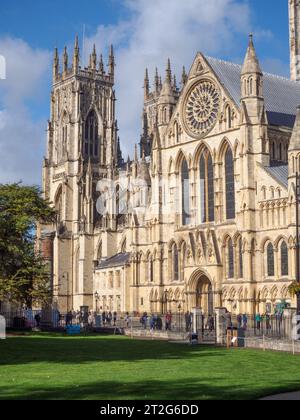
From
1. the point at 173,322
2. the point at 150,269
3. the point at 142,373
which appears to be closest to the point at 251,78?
the point at 150,269

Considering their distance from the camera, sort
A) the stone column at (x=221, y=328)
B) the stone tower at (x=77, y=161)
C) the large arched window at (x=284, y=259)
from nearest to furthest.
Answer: the stone column at (x=221, y=328) → the large arched window at (x=284, y=259) → the stone tower at (x=77, y=161)

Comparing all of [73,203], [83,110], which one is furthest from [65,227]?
[83,110]

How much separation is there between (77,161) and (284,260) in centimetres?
4879

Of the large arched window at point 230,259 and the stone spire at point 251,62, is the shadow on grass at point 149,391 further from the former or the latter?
the stone spire at point 251,62

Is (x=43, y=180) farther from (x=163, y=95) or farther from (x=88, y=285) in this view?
(x=163, y=95)

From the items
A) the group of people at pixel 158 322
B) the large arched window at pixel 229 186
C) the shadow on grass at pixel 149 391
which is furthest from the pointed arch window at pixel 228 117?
the shadow on grass at pixel 149 391

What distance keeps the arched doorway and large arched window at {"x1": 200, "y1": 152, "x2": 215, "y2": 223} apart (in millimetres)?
5264

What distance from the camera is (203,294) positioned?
63.2 meters

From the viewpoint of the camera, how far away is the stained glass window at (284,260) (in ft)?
182

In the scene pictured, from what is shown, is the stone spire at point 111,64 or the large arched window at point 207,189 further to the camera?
the stone spire at point 111,64

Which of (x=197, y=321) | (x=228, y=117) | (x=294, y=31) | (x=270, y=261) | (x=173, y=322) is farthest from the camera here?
(x=294, y=31)

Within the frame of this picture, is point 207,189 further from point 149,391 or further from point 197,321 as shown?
point 149,391

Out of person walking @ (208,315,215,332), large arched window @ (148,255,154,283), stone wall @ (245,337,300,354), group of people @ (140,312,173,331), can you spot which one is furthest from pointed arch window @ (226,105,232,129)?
stone wall @ (245,337,300,354)

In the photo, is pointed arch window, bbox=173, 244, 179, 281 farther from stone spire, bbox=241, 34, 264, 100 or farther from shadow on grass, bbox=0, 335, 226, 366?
shadow on grass, bbox=0, 335, 226, 366
